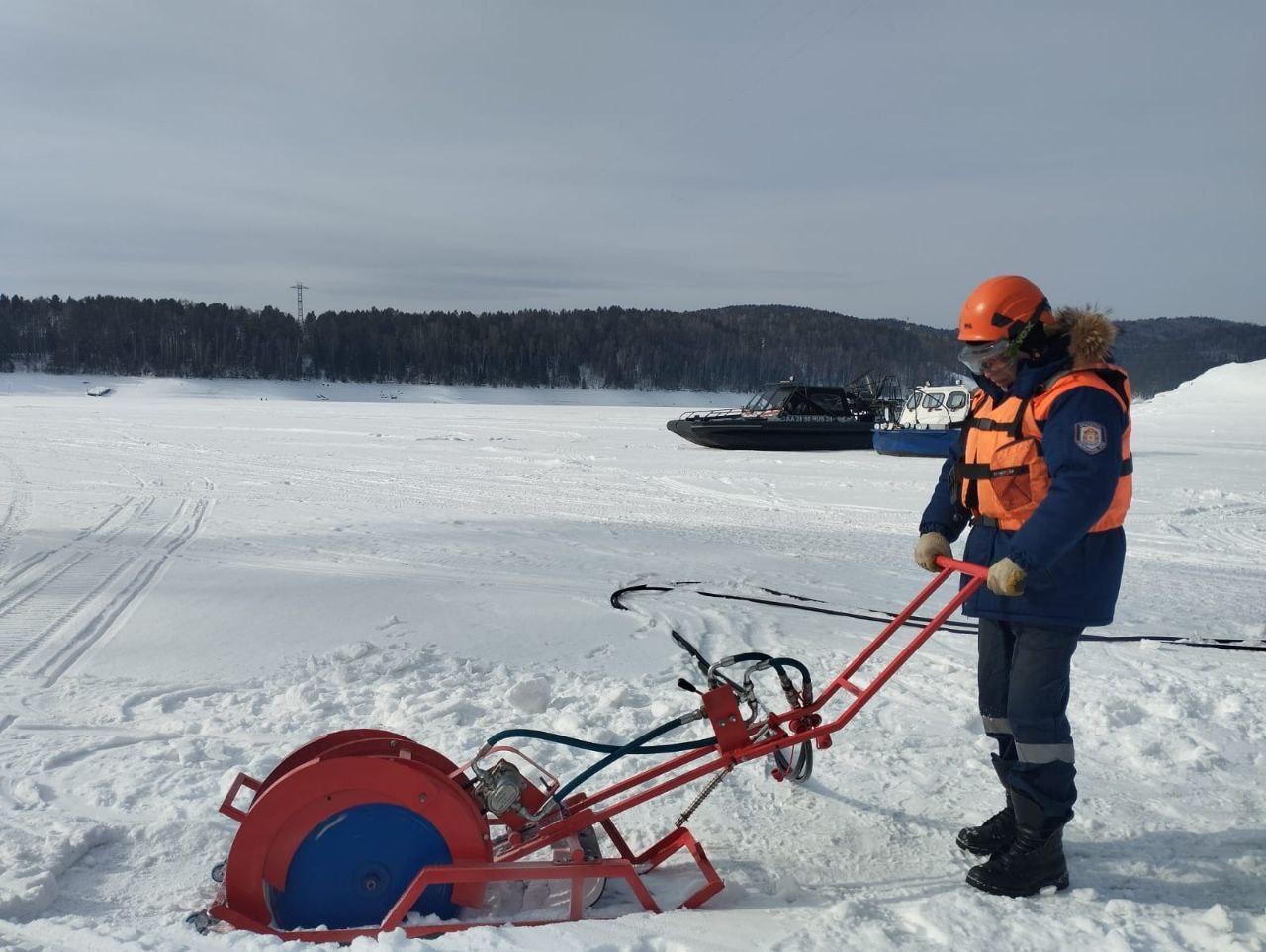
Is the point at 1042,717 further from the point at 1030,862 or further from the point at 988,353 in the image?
the point at 988,353

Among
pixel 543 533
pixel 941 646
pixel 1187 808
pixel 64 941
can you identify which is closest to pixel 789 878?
pixel 1187 808

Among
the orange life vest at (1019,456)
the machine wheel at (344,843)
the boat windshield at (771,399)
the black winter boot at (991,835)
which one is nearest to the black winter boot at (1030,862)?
the black winter boot at (991,835)

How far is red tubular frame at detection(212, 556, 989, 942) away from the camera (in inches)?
95.3

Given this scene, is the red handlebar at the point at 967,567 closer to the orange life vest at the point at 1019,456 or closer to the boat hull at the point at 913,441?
the orange life vest at the point at 1019,456

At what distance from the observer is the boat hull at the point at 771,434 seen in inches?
795

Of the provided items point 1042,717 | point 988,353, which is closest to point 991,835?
point 1042,717

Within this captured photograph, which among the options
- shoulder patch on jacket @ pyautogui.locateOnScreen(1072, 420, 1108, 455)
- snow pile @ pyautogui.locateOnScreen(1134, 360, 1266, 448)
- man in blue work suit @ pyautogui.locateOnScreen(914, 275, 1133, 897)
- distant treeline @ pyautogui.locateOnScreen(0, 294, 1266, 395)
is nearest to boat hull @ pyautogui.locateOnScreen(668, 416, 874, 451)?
snow pile @ pyautogui.locateOnScreen(1134, 360, 1266, 448)

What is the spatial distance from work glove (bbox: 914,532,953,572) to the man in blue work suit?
4.8 inches

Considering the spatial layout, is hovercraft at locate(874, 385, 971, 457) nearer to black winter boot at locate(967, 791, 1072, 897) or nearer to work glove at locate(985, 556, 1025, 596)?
black winter boot at locate(967, 791, 1072, 897)

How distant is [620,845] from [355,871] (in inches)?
30.8

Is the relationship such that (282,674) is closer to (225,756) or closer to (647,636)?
(225,756)

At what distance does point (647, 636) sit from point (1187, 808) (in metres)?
2.72

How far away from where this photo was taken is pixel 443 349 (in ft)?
296

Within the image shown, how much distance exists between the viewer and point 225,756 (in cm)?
352
